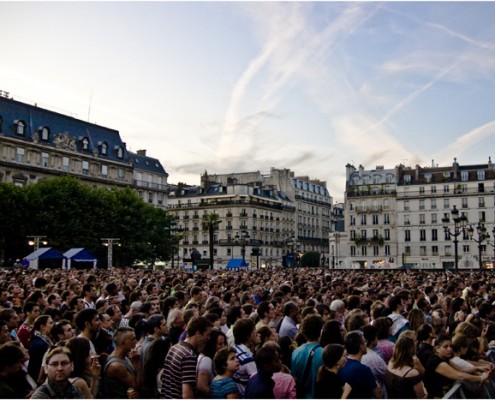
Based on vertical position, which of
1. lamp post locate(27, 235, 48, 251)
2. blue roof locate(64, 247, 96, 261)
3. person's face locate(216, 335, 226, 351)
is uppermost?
lamp post locate(27, 235, 48, 251)

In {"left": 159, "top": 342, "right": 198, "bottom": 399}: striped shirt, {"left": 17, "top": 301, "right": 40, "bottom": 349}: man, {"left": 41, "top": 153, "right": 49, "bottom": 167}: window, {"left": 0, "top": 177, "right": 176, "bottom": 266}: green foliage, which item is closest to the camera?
{"left": 159, "top": 342, "right": 198, "bottom": 399}: striped shirt

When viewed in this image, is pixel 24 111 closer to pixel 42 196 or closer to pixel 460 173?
pixel 42 196

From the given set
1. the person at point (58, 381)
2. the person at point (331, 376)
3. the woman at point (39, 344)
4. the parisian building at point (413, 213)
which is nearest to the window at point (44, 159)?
the parisian building at point (413, 213)

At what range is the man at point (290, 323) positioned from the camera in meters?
8.55

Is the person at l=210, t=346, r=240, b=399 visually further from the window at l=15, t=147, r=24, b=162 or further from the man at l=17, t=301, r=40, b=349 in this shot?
the window at l=15, t=147, r=24, b=162

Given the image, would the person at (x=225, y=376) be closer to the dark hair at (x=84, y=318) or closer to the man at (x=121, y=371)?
the man at (x=121, y=371)

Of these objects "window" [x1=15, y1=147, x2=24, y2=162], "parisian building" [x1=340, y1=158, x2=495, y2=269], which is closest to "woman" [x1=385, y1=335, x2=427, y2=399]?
"window" [x1=15, y1=147, x2=24, y2=162]

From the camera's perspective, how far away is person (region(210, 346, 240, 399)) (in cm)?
540

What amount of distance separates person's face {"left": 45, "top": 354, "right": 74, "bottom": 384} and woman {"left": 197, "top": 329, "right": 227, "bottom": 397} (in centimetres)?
145

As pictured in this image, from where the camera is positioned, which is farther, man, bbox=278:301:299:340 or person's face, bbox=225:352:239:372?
man, bbox=278:301:299:340

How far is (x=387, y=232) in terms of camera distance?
85562 mm

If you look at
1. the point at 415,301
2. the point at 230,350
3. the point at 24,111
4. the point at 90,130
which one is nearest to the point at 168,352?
the point at 230,350

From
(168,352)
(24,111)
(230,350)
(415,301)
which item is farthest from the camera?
(24,111)

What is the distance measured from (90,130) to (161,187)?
16515mm
